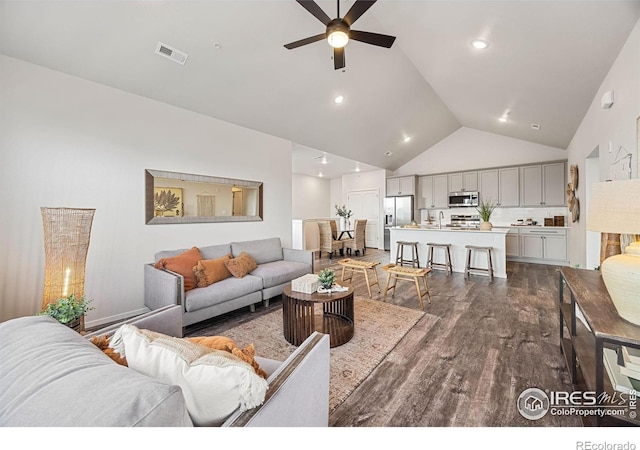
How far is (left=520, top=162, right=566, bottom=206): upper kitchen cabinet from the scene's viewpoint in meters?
5.93

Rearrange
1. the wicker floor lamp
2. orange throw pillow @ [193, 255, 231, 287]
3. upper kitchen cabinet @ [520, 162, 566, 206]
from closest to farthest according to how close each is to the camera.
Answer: the wicker floor lamp < orange throw pillow @ [193, 255, 231, 287] < upper kitchen cabinet @ [520, 162, 566, 206]

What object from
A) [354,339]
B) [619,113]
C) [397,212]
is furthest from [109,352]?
[397,212]

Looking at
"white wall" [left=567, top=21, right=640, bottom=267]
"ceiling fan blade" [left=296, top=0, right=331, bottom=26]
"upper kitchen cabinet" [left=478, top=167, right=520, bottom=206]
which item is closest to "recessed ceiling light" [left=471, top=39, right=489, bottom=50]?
"white wall" [left=567, top=21, right=640, bottom=267]

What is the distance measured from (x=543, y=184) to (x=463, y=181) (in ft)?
5.58

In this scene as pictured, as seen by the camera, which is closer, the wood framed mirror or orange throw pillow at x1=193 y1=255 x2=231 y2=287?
orange throw pillow at x1=193 y1=255 x2=231 y2=287

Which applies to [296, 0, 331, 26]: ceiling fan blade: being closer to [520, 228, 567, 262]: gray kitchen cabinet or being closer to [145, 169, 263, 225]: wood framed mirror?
[145, 169, 263, 225]: wood framed mirror

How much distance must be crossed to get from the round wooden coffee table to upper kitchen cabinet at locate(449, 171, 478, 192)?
6.08 metres

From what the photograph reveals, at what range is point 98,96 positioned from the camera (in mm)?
2961

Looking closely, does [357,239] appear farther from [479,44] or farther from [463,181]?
[479,44]

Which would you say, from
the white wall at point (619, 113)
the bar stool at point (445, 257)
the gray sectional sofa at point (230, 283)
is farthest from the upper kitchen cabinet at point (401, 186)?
the gray sectional sofa at point (230, 283)

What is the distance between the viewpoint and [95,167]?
296cm

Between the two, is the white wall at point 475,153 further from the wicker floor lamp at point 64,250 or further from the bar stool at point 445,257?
the wicker floor lamp at point 64,250

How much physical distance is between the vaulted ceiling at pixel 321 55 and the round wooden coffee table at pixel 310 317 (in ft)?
9.19

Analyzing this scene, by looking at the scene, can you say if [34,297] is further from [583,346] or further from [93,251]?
[583,346]
